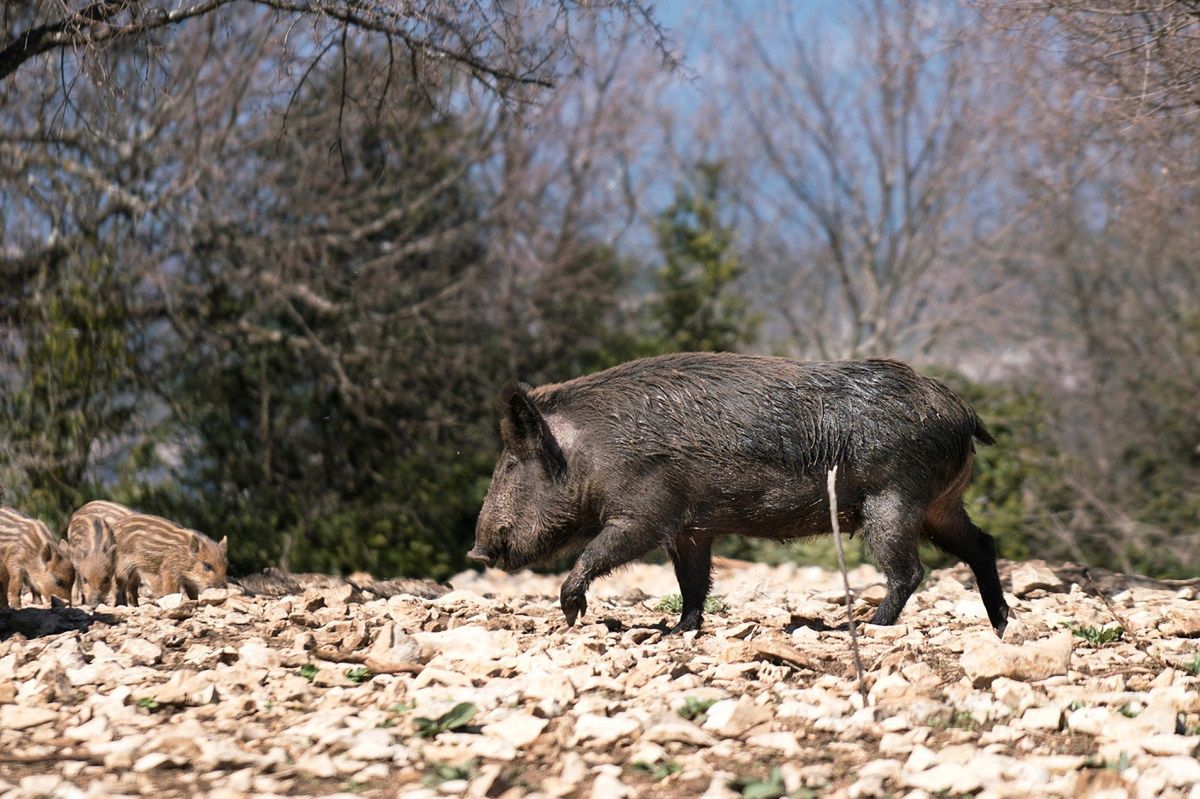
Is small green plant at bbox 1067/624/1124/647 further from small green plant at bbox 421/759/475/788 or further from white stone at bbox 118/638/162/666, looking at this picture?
white stone at bbox 118/638/162/666

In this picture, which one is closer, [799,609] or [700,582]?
[700,582]

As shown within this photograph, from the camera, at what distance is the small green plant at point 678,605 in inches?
293

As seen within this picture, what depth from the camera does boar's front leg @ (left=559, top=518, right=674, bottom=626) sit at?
6.29 metres

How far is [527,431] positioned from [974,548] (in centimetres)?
230

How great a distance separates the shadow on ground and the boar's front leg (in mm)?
2221

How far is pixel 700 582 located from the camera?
266 inches

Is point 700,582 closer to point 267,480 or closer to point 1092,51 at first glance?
point 1092,51

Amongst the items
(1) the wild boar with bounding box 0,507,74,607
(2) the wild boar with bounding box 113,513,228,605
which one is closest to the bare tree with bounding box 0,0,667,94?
(1) the wild boar with bounding box 0,507,74,607

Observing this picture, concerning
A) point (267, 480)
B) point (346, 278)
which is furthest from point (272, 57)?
point (267, 480)

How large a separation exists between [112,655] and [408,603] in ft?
6.18

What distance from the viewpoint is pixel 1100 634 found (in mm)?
6062

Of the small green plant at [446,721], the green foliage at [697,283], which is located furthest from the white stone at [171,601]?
the green foliage at [697,283]

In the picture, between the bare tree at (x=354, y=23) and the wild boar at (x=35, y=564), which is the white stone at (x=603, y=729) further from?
the wild boar at (x=35, y=564)

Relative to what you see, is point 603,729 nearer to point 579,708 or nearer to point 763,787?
point 579,708
